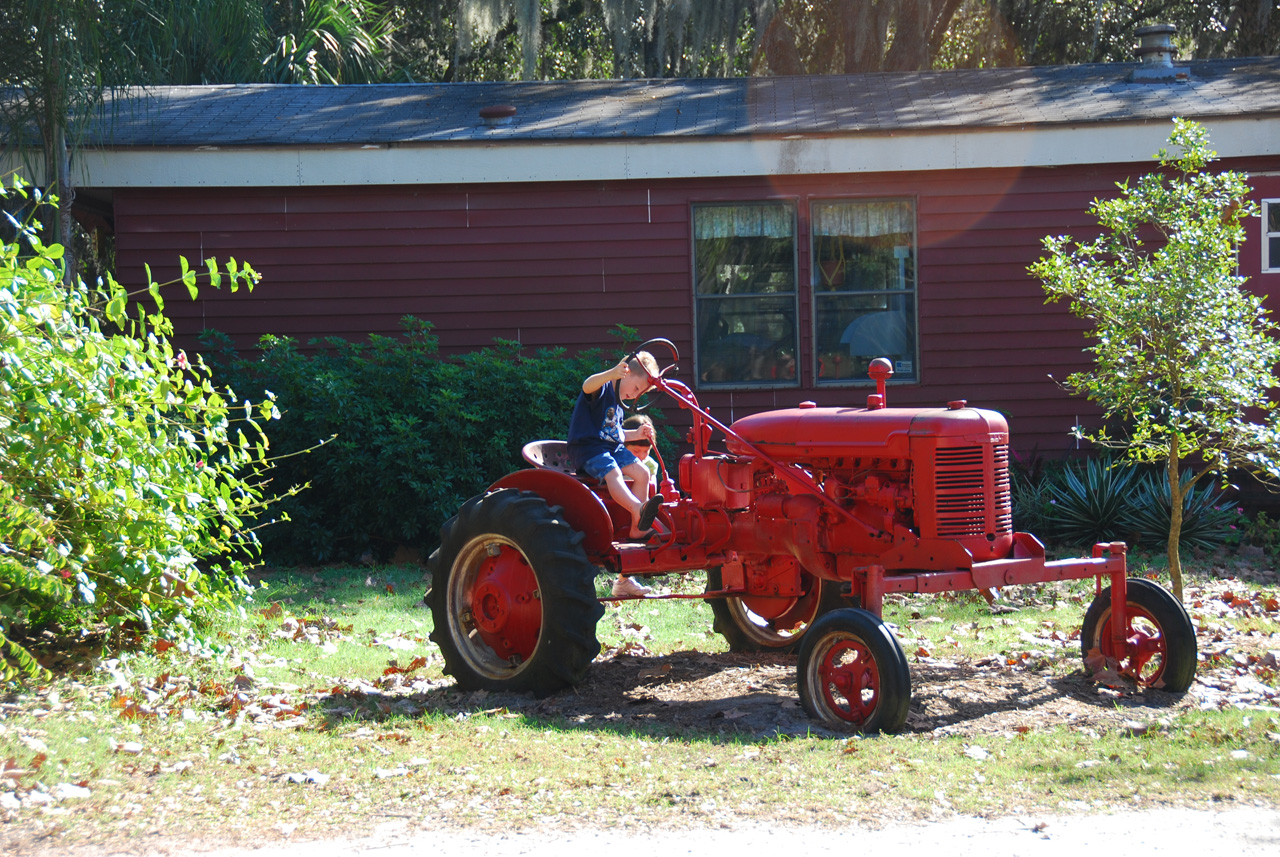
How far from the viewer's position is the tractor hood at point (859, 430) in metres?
4.98

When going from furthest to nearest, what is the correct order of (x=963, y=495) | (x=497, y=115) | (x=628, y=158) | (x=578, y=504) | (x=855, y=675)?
(x=497, y=115)
(x=628, y=158)
(x=578, y=504)
(x=963, y=495)
(x=855, y=675)

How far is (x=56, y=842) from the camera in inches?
139

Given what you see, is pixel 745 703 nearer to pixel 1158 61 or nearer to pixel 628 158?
pixel 628 158

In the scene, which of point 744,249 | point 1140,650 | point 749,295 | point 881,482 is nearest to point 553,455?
point 881,482

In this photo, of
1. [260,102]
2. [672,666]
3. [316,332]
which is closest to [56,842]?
[672,666]

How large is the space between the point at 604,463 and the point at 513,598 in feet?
2.61

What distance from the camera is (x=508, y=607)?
5.59 m

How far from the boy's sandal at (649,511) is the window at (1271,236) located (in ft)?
25.7

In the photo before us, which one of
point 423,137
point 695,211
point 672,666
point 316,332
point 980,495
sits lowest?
point 672,666

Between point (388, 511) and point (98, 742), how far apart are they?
5.00 m

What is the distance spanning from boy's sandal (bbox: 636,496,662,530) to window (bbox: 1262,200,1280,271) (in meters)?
7.84

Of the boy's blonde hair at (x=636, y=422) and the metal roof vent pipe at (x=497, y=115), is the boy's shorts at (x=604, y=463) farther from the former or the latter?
the metal roof vent pipe at (x=497, y=115)

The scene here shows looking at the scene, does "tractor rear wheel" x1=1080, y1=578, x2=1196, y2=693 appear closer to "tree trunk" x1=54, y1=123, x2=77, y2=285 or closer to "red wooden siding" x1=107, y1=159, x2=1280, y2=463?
"red wooden siding" x1=107, y1=159, x2=1280, y2=463

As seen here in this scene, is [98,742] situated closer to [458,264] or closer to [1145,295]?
[1145,295]
